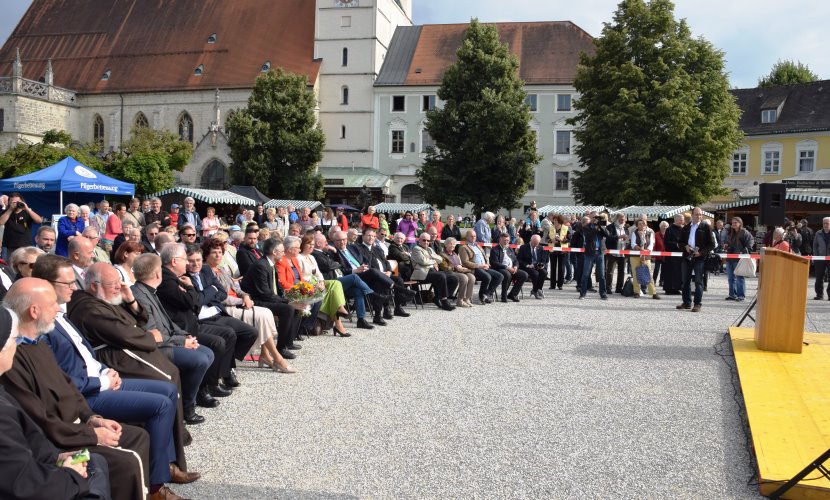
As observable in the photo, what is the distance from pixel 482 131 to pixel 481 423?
3534 cm

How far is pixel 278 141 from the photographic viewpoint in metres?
47.2

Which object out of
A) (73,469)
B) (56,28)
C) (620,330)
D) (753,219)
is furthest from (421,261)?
(56,28)

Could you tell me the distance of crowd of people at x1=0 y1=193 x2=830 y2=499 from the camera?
3.65m

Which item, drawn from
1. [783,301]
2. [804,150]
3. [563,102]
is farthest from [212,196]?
[804,150]

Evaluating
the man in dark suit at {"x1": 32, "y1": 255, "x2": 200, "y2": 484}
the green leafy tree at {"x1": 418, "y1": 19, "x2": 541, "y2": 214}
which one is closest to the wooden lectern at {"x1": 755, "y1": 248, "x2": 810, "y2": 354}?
the man in dark suit at {"x1": 32, "y1": 255, "x2": 200, "y2": 484}

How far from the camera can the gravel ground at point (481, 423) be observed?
474 centimetres

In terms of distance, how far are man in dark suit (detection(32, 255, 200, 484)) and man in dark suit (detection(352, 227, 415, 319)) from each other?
7.23 meters

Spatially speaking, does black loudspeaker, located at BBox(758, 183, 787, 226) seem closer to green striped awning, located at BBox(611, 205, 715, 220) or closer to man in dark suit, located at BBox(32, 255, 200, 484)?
man in dark suit, located at BBox(32, 255, 200, 484)

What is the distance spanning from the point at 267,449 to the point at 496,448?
1.63m

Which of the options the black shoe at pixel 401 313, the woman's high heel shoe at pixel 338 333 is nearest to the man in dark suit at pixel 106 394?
the woman's high heel shoe at pixel 338 333

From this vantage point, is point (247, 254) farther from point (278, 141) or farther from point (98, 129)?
point (98, 129)

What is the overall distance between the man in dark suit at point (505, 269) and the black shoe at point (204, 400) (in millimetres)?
9218

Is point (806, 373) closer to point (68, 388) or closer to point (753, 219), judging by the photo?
point (68, 388)

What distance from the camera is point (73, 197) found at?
69.8 ft
